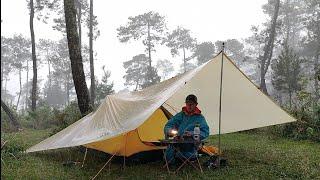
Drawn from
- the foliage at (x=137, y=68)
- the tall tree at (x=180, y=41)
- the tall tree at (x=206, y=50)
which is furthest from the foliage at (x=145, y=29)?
the foliage at (x=137, y=68)

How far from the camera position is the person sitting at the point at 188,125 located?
6.80m

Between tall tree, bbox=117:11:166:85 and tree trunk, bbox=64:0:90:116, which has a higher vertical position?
tall tree, bbox=117:11:166:85

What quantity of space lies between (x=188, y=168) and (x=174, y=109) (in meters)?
2.25

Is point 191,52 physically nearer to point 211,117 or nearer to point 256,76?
point 256,76

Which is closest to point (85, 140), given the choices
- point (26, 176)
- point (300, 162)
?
point (26, 176)

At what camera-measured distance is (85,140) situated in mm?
6438

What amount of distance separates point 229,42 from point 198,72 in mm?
51861

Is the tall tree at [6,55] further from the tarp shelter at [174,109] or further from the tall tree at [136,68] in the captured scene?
the tarp shelter at [174,109]

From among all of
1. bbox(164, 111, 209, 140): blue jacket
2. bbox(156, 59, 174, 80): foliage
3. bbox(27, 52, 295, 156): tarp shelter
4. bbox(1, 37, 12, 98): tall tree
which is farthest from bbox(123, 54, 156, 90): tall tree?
bbox(164, 111, 209, 140): blue jacket

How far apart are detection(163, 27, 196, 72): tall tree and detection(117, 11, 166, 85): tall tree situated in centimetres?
646

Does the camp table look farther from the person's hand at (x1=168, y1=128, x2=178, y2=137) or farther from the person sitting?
the person's hand at (x1=168, y1=128, x2=178, y2=137)

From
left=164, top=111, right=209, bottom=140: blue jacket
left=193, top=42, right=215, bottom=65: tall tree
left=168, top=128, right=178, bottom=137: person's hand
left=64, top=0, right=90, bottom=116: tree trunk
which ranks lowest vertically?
left=168, top=128, right=178, bottom=137: person's hand

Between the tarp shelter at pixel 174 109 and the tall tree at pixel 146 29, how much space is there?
3633 centimetres

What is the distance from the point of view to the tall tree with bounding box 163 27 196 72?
177 ft
